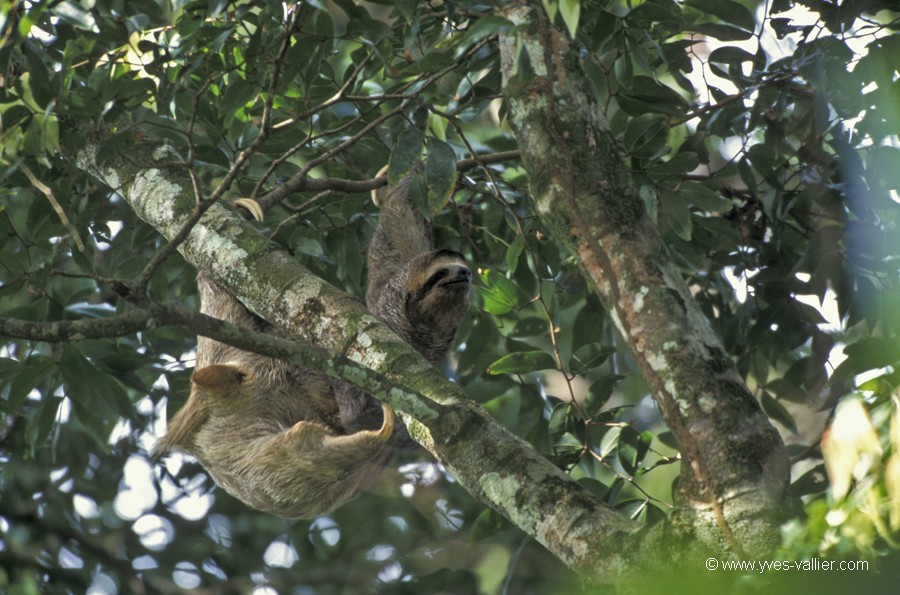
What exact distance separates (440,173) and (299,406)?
7.12ft

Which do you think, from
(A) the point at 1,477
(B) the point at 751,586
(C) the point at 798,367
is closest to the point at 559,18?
(B) the point at 751,586

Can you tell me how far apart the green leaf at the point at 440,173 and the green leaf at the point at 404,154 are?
0.21ft

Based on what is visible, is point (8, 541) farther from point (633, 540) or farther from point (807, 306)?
point (807, 306)

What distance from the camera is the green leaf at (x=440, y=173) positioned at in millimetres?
3637

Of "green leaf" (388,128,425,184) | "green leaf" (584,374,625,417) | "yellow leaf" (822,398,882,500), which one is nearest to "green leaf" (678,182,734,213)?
"green leaf" (584,374,625,417)

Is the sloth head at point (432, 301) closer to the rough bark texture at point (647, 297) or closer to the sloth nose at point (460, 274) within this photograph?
the sloth nose at point (460, 274)

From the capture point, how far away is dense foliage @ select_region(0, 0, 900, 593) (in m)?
3.63

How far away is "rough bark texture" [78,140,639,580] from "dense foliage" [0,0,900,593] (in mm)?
259

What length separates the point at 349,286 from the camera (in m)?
5.98

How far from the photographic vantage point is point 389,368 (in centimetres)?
334

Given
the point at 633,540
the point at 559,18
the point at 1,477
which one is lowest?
the point at 1,477

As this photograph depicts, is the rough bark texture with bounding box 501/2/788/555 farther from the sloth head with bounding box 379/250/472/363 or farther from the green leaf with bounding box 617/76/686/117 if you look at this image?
the sloth head with bounding box 379/250/472/363

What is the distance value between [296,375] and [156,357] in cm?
99

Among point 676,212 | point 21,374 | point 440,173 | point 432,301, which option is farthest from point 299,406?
point 676,212
